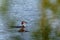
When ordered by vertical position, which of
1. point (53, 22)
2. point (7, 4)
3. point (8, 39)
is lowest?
point (8, 39)

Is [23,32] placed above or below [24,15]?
below

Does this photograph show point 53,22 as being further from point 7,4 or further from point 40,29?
point 7,4

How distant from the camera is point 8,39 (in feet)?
6.49

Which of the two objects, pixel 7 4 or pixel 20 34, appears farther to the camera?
pixel 20 34

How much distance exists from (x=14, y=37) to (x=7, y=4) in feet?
1.23

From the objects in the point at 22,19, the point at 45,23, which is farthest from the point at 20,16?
the point at 45,23

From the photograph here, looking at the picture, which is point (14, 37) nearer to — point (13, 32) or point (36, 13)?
point (13, 32)

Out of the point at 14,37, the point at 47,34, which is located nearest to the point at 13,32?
the point at 14,37

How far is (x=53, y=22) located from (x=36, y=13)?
9.0 inches

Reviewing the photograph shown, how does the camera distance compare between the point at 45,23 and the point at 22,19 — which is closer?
the point at 45,23

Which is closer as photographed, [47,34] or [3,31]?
[47,34]

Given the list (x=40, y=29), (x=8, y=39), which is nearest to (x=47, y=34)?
(x=40, y=29)

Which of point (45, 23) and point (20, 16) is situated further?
point (20, 16)

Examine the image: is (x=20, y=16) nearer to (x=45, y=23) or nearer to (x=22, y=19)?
(x=22, y=19)
